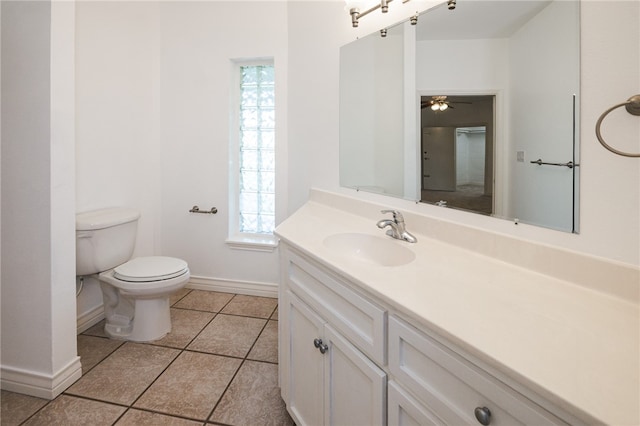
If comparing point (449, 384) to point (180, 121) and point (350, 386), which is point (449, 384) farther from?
point (180, 121)

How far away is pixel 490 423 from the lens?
0.60 meters

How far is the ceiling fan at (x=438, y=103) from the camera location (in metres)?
1.29

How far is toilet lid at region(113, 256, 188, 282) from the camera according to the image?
1.99 meters

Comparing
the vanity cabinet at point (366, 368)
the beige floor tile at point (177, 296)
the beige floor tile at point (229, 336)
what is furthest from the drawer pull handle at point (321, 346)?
the beige floor tile at point (177, 296)

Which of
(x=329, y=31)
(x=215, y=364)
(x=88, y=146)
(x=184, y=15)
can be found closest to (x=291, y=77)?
(x=329, y=31)

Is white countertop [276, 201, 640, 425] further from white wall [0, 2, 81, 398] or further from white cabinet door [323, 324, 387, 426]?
white wall [0, 2, 81, 398]

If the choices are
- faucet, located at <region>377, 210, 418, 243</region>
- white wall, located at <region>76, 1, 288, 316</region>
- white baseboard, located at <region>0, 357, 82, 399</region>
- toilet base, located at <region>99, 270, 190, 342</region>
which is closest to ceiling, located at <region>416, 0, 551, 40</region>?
faucet, located at <region>377, 210, 418, 243</region>

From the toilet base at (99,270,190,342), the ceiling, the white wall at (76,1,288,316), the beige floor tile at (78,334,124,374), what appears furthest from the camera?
the white wall at (76,1,288,316)

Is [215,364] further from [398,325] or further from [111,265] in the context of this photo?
[398,325]

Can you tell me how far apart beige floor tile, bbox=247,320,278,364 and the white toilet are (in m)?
0.59

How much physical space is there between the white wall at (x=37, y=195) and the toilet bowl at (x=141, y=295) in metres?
0.34

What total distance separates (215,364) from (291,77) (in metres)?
1.94

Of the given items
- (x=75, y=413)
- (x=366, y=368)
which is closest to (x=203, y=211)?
(x=75, y=413)

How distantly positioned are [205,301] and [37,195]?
4.72ft
